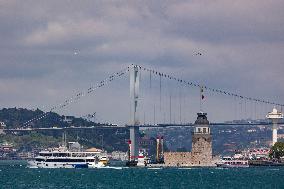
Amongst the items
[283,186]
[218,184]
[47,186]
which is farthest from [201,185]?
[47,186]

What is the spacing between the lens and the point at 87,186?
140 metres

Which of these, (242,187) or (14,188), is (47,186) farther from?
(242,187)

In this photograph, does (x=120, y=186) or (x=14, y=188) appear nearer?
(x=14, y=188)

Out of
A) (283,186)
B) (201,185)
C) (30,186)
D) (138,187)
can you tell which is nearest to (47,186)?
(30,186)

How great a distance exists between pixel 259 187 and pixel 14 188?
112ft

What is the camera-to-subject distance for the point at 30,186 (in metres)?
→ 138

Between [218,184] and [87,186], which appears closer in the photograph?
[87,186]

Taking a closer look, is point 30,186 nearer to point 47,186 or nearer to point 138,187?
point 47,186

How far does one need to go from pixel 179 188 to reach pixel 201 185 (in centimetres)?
1100

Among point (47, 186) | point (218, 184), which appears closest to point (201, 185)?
point (218, 184)

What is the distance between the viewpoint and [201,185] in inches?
5812

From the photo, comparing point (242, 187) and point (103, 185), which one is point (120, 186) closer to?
point (103, 185)

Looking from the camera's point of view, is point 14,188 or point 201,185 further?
point 201,185

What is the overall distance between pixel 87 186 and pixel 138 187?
7.12 metres
